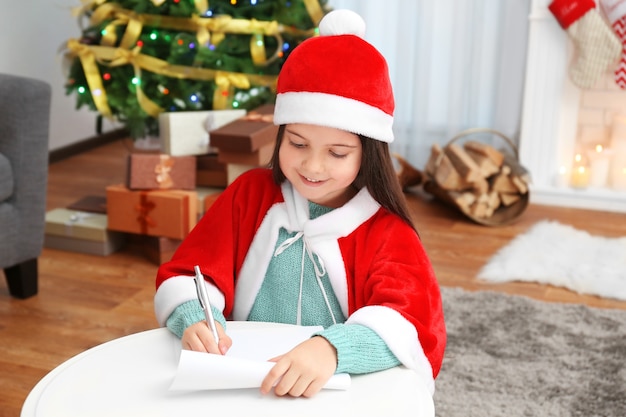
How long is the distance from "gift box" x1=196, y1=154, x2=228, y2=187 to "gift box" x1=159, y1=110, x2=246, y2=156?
5 cm

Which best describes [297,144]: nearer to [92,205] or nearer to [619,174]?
[92,205]

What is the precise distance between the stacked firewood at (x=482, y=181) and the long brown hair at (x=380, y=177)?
201 centimetres

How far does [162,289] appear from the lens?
1.35 meters

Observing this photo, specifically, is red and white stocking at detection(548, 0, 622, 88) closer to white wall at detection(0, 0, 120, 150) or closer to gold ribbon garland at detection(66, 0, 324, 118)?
gold ribbon garland at detection(66, 0, 324, 118)

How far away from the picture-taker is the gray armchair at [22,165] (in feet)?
7.95

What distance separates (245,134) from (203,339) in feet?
5.54

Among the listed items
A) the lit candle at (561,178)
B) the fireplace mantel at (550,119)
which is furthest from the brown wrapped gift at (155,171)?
the lit candle at (561,178)

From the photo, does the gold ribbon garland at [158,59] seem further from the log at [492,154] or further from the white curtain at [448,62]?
the white curtain at [448,62]

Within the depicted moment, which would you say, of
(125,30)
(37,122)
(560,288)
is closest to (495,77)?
(560,288)

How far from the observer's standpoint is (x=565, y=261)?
9.53 feet

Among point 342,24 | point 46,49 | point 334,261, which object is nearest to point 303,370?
point 334,261

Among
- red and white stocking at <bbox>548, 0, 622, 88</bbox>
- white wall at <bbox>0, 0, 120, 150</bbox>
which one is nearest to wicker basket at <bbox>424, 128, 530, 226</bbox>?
red and white stocking at <bbox>548, 0, 622, 88</bbox>

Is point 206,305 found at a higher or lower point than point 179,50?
lower

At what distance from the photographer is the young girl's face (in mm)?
1285
